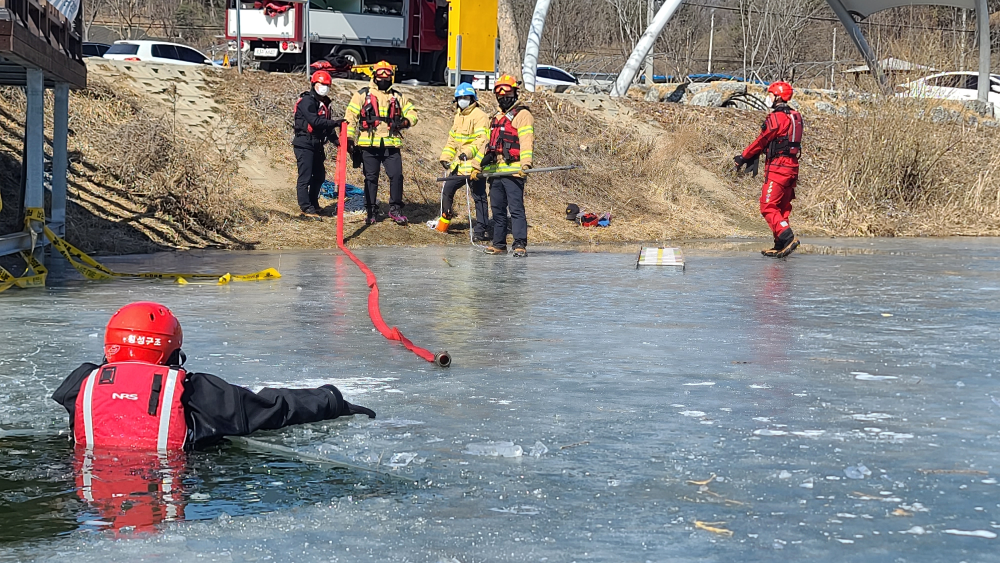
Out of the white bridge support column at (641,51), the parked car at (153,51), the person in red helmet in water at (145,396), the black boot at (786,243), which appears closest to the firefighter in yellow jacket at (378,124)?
the black boot at (786,243)

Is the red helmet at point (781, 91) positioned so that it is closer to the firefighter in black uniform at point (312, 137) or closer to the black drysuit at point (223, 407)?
the firefighter in black uniform at point (312, 137)

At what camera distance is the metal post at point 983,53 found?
33.6m

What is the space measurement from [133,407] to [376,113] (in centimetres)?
1173

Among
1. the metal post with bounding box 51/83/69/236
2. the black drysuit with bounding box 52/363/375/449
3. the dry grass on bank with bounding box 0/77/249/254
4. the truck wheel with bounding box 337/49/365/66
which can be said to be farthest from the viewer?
the truck wheel with bounding box 337/49/365/66

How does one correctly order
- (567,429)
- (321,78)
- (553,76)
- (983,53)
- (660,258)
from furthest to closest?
1. (553,76)
2. (983,53)
3. (321,78)
4. (660,258)
5. (567,429)

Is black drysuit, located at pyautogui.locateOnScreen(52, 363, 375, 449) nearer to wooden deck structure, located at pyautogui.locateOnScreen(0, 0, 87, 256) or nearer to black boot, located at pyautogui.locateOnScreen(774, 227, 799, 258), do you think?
wooden deck structure, located at pyautogui.locateOnScreen(0, 0, 87, 256)

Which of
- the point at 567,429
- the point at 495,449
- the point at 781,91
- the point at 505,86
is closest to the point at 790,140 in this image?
the point at 781,91

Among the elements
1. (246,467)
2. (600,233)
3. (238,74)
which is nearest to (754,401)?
(246,467)

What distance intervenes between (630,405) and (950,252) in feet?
37.0

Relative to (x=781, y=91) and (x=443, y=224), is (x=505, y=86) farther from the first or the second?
(x=443, y=224)

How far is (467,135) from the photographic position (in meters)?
15.9

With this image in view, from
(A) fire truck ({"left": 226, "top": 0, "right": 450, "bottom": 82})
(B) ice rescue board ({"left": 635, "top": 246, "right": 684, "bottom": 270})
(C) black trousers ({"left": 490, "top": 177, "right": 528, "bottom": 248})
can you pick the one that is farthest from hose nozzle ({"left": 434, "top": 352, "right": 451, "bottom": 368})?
(A) fire truck ({"left": 226, "top": 0, "right": 450, "bottom": 82})

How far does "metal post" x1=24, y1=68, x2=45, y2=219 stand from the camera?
11.1 metres

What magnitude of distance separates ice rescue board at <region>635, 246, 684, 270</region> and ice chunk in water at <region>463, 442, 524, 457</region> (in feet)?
26.9
